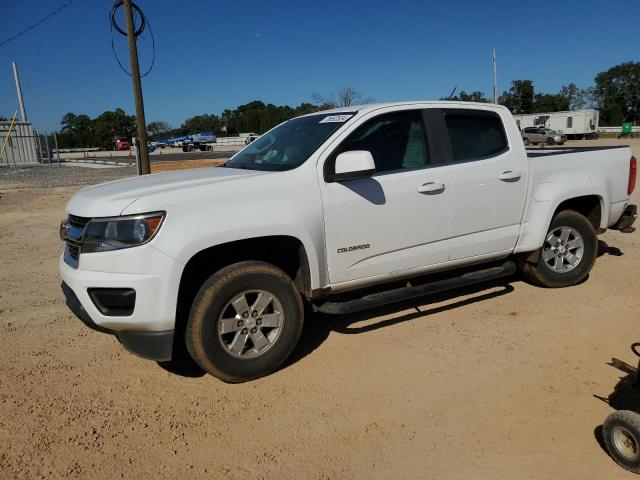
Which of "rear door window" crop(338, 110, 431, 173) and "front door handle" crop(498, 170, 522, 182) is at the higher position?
"rear door window" crop(338, 110, 431, 173)

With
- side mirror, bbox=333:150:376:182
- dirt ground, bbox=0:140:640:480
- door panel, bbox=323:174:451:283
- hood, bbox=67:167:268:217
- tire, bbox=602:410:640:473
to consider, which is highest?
side mirror, bbox=333:150:376:182

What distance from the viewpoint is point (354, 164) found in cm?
351

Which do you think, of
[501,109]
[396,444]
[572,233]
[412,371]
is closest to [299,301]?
[412,371]

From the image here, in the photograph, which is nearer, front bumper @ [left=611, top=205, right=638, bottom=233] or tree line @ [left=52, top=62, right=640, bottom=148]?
front bumper @ [left=611, top=205, right=638, bottom=233]

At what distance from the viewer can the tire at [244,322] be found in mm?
3246

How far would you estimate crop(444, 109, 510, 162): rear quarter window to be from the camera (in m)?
4.40

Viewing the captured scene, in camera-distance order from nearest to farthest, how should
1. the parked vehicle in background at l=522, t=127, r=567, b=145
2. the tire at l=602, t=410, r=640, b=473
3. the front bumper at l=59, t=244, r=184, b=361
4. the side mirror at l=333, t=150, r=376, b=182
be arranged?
the tire at l=602, t=410, r=640, b=473 → the front bumper at l=59, t=244, r=184, b=361 → the side mirror at l=333, t=150, r=376, b=182 → the parked vehicle in background at l=522, t=127, r=567, b=145

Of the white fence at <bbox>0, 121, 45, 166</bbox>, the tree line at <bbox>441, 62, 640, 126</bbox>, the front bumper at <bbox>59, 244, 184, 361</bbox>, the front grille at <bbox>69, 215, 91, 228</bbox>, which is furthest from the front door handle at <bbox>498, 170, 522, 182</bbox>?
the tree line at <bbox>441, 62, 640, 126</bbox>

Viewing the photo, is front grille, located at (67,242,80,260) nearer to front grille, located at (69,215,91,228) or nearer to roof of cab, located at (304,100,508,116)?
front grille, located at (69,215,91,228)

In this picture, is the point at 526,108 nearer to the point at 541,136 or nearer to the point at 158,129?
the point at 541,136

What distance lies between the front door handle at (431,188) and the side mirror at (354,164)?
0.62 meters

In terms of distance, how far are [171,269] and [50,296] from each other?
2.94 m

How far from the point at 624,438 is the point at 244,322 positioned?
229 centimetres

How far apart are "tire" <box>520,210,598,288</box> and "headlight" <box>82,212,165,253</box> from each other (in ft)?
12.1
